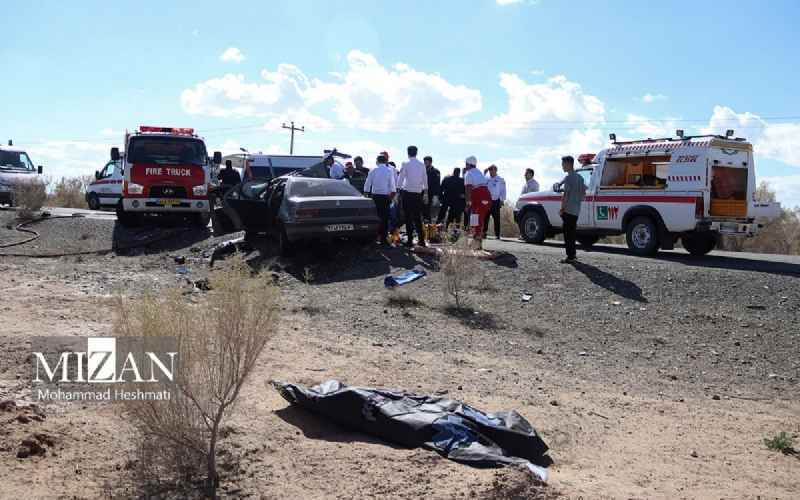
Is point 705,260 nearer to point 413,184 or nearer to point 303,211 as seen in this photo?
point 413,184

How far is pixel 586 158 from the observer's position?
15.2 m

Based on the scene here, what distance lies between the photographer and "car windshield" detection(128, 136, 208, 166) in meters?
16.9

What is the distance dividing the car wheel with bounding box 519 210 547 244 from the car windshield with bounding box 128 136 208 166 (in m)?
7.77

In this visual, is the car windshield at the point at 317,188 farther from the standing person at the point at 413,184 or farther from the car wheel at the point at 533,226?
the car wheel at the point at 533,226

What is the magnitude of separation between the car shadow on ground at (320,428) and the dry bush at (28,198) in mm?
18034

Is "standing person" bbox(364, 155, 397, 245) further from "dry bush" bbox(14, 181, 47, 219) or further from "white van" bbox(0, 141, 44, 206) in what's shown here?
"white van" bbox(0, 141, 44, 206)

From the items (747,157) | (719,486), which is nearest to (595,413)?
(719,486)

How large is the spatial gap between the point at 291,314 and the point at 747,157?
30.6 feet

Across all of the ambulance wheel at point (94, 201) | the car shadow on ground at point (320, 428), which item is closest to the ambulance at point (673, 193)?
the car shadow on ground at point (320, 428)

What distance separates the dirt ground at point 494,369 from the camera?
14.8 feet

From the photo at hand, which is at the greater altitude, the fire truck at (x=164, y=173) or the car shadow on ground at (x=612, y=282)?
the fire truck at (x=164, y=173)

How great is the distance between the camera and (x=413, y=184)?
12.9 m

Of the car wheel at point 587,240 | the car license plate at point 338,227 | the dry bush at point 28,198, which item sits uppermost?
the dry bush at point 28,198

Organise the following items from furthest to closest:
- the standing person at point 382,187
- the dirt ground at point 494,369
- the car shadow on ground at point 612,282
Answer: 1. the standing person at point 382,187
2. the car shadow on ground at point 612,282
3. the dirt ground at point 494,369
